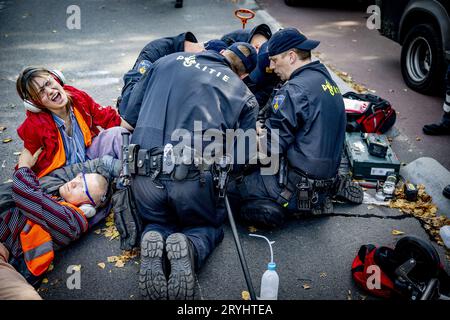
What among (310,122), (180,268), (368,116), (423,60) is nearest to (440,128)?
(368,116)

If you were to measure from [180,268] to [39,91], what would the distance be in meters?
2.05

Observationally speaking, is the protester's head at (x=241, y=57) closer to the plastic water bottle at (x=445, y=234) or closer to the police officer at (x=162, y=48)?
the police officer at (x=162, y=48)

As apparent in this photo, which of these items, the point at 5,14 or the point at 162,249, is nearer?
the point at 162,249

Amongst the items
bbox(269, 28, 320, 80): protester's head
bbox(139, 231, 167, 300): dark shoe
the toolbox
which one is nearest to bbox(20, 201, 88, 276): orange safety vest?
bbox(139, 231, 167, 300): dark shoe

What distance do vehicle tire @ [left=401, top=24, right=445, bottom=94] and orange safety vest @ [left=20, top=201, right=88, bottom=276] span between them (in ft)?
18.0

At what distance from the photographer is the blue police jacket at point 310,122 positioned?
11.3 feet

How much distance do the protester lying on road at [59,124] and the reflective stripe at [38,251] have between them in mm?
747

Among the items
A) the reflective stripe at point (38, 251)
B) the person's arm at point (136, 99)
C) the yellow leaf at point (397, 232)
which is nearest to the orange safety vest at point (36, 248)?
the reflective stripe at point (38, 251)

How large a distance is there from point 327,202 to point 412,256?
3.63 ft

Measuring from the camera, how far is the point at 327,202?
390 cm

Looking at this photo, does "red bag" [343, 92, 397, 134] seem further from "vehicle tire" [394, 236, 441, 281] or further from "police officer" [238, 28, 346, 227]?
"vehicle tire" [394, 236, 441, 281]
